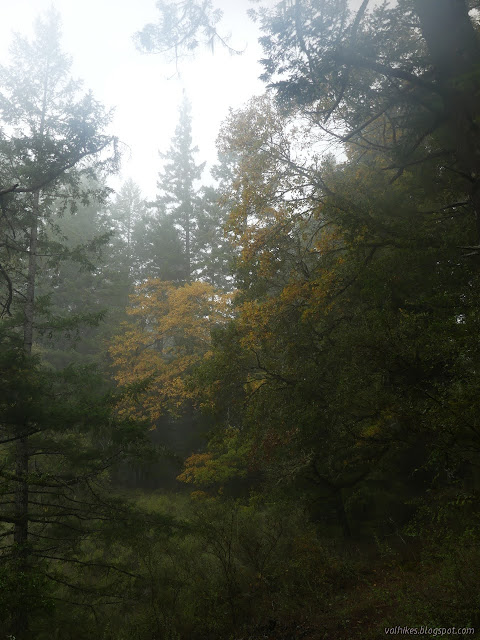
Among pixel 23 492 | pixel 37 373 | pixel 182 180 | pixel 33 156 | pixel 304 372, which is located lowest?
pixel 23 492

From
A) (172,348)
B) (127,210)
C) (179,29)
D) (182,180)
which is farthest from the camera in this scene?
(127,210)

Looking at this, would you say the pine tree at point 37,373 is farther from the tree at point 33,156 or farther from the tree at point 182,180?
the tree at point 182,180

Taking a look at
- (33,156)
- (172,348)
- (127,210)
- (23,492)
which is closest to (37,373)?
(23,492)

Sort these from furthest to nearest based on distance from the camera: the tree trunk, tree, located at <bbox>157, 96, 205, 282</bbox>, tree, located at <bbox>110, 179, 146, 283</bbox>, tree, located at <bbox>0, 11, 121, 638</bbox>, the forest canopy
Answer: tree, located at <bbox>110, 179, 146, 283</bbox>
tree, located at <bbox>157, 96, 205, 282</bbox>
tree, located at <bbox>0, 11, 121, 638</bbox>
the tree trunk
the forest canopy

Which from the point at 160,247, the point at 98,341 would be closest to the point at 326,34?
the point at 98,341

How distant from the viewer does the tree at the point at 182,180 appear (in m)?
27.4

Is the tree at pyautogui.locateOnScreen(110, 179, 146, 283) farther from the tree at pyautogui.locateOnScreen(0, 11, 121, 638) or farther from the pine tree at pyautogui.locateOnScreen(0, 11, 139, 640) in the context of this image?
the pine tree at pyautogui.locateOnScreen(0, 11, 139, 640)

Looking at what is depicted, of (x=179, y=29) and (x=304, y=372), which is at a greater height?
(x=179, y=29)

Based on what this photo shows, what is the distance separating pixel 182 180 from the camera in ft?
99.0

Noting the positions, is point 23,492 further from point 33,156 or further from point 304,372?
point 33,156

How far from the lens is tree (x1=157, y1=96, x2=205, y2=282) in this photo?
2739 cm

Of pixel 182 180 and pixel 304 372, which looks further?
pixel 182 180

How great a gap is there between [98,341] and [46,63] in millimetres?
12321

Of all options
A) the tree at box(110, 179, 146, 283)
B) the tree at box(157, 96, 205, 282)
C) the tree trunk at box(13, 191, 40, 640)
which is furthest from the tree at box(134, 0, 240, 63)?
the tree at box(110, 179, 146, 283)
